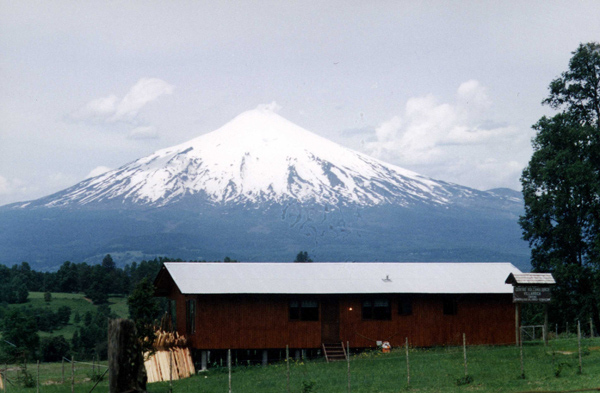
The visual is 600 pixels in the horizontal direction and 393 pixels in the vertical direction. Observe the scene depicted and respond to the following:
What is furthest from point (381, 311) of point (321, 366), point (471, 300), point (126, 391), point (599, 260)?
point (126, 391)

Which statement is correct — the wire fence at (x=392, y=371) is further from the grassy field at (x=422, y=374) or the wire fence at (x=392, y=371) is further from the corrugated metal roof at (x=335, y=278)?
the corrugated metal roof at (x=335, y=278)

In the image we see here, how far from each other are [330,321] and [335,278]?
8.20 feet

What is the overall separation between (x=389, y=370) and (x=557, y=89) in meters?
25.7

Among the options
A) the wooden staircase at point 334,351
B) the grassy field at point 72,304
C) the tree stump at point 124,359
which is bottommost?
the wooden staircase at point 334,351

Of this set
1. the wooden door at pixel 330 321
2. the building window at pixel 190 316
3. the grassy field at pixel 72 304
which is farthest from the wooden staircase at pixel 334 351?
the grassy field at pixel 72 304

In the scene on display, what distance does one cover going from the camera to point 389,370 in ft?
→ 99.5

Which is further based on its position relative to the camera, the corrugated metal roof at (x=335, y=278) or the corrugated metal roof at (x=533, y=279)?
the corrugated metal roof at (x=335, y=278)

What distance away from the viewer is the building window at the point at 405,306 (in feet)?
134

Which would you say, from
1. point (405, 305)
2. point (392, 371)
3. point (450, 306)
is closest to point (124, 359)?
point (392, 371)

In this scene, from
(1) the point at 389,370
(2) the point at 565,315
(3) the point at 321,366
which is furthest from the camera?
(2) the point at 565,315

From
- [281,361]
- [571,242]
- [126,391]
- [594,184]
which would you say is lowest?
[281,361]

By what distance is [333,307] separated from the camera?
133 ft

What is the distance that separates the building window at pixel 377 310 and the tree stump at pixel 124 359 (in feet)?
106

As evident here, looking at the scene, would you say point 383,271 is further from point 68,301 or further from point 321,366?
point 68,301
